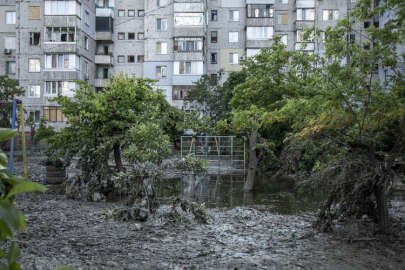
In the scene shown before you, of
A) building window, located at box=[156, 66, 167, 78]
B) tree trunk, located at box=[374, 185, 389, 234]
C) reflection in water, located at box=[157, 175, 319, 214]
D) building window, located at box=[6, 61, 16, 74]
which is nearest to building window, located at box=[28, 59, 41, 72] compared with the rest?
building window, located at box=[6, 61, 16, 74]

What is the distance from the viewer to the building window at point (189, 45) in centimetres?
4766

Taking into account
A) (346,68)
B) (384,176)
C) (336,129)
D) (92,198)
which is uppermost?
(346,68)

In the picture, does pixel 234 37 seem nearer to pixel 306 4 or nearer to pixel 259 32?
pixel 259 32

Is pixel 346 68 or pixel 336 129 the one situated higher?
pixel 346 68

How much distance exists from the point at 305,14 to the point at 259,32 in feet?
17.5

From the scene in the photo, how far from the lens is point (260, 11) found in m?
49.6

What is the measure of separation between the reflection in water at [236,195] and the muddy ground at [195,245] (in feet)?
5.41

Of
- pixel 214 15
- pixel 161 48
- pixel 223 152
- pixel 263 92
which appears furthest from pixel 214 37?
pixel 263 92

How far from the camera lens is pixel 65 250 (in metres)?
6.50

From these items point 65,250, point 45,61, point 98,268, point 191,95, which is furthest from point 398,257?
point 45,61

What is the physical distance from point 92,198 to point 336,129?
25.6 feet

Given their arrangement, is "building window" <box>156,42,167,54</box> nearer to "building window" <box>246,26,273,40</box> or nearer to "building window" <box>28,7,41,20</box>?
"building window" <box>246,26,273,40</box>

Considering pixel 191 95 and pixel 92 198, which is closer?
pixel 92 198

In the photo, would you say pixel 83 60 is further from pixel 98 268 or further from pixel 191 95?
pixel 98 268
